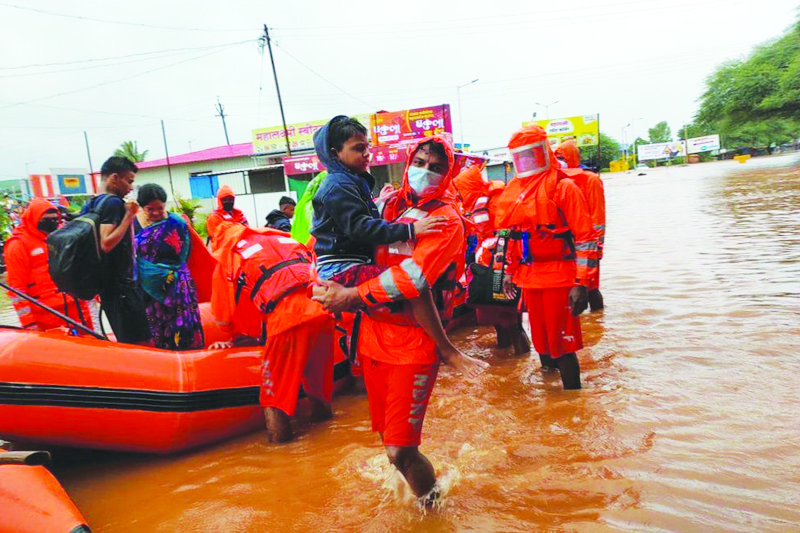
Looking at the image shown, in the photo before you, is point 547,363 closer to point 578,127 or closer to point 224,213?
point 224,213

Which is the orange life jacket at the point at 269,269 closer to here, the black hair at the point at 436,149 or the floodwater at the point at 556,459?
the floodwater at the point at 556,459

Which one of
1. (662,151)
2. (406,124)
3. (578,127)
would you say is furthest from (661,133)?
(406,124)

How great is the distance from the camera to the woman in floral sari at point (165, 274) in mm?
4230

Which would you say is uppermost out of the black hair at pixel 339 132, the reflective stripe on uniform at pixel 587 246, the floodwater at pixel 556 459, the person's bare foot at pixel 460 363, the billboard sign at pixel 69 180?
the billboard sign at pixel 69 180

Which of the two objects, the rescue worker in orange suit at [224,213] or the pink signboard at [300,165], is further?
the pink signboard at [300,165]

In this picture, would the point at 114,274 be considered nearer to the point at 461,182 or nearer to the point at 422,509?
the point at 422,509

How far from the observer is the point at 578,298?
349cm

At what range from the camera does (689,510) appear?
2381 millimetres

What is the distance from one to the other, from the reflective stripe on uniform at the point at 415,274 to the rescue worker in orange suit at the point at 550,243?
5.52ft

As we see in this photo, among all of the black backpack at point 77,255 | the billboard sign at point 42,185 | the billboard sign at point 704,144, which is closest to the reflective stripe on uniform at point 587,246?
the black backpack at point 77,255

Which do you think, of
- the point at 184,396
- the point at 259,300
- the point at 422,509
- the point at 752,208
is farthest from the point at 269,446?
the point at 752,208

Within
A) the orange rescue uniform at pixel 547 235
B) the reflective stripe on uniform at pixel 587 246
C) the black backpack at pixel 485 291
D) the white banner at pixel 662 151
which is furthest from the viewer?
the white banner at pixel 662 151

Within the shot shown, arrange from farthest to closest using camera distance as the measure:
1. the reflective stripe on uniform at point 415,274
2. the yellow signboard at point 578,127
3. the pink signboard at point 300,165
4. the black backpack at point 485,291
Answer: the yellow signboard at point 578,127, the pink signboard at point 300,165, the black backpack at point 485,291, the reflective stripe on uniform at point 415,274

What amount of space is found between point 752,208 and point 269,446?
1397 cm
